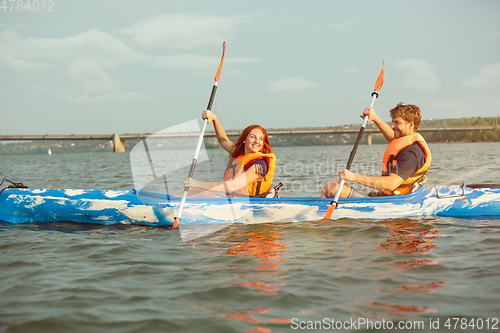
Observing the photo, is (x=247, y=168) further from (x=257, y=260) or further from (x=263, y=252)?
(x=257, y=260)

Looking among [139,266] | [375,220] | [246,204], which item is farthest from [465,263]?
[139,266]

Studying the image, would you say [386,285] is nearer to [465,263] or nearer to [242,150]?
[465,263]

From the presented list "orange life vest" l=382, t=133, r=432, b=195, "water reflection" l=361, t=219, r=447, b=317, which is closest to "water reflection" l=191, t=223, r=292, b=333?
"water reflection" l=361, t=219, r=447, b=317

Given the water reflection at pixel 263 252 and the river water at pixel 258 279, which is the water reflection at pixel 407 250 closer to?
the river water at pixel 258 279

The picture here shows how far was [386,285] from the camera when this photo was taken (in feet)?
10.8

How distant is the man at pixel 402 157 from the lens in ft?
17.7

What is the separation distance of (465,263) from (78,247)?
4.32m

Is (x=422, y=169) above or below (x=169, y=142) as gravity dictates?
below

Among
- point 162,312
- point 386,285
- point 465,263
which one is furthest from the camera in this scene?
point 465,263

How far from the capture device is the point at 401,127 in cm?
554

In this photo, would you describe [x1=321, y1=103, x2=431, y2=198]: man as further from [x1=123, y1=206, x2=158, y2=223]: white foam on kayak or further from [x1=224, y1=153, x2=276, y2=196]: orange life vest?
[x1=123, y1=206, x2=158, y2=223]: white foam on kayak

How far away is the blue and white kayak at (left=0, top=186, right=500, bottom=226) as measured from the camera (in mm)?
5762

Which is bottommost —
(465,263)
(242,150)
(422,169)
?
(465,263)

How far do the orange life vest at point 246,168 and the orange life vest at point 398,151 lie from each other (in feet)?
5.55
